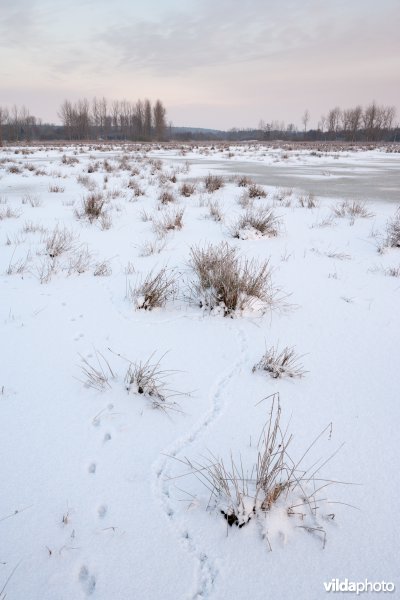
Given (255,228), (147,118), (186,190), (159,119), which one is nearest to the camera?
(255,228)

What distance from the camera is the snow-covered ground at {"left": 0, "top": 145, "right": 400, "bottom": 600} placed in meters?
1.34

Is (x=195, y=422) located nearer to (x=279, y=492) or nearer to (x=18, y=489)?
(x=279, y=492)

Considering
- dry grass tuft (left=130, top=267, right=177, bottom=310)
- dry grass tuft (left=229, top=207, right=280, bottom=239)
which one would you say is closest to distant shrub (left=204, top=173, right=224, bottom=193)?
dry grass tuft (left=229, top=207, right=280, bottom=239)

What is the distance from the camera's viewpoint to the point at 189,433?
1944 mm

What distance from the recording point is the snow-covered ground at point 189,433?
1.34 metres

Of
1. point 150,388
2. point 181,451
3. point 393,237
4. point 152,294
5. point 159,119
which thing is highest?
point 159,119

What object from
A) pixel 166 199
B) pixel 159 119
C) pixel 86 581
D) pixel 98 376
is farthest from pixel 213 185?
pixel 159 119

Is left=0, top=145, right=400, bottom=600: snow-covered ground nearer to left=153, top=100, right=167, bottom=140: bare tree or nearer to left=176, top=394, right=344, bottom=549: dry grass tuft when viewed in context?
left=176, top=394, right=344, bottom=549: dry grass tuft

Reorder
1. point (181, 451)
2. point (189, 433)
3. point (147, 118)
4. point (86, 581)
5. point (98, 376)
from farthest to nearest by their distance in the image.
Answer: point (147, 118) < point (98, 376) < point (189, 433) < point (181, 451) < point (86, 581)

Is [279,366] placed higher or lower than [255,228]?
lower

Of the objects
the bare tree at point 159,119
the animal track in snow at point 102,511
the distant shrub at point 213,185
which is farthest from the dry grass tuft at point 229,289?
the bare tree at point 159,119

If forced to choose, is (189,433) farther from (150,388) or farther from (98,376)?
(98,376)

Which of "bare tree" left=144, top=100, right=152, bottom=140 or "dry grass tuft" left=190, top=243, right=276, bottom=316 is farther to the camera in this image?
"bare tree" left=144, top=100, right=152, bottom=140

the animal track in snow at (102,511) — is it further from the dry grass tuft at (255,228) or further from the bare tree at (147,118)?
the bare tree at (147,118)
